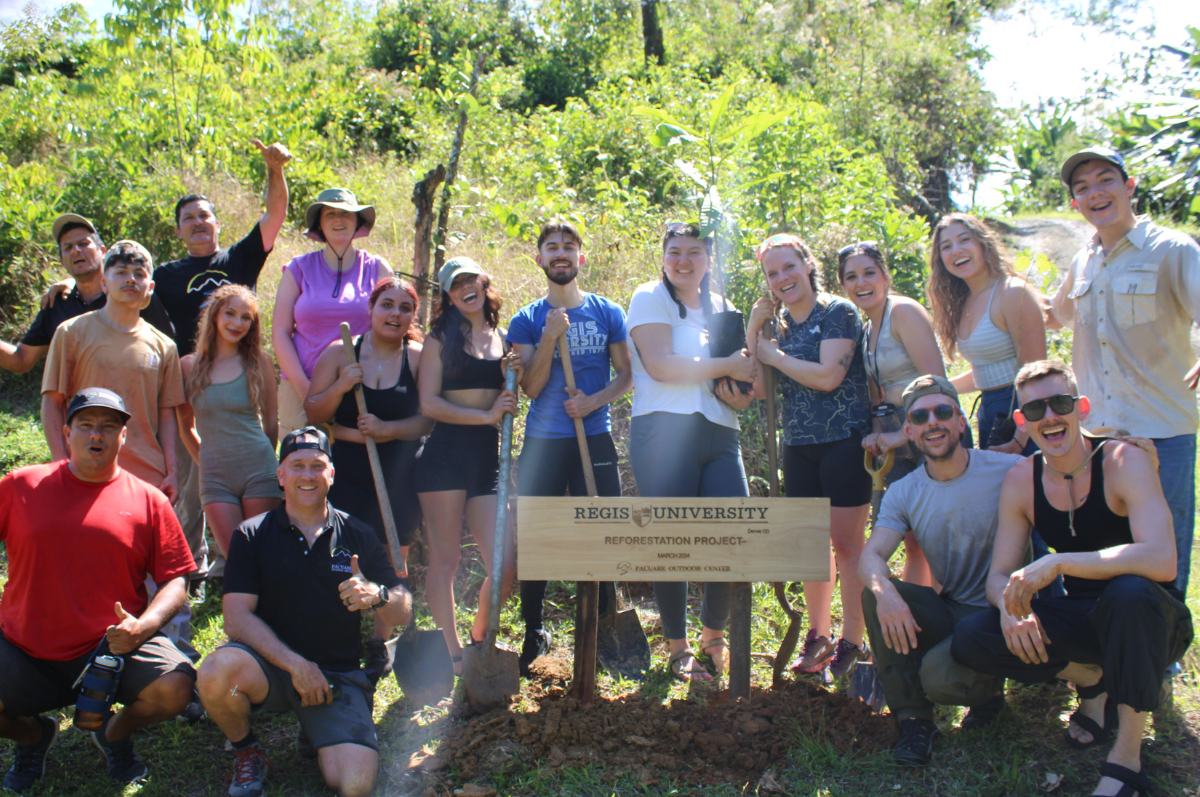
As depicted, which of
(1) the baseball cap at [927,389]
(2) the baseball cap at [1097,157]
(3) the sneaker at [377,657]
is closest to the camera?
(1) the baseball cap at [927,389]

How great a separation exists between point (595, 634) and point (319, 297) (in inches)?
85.9

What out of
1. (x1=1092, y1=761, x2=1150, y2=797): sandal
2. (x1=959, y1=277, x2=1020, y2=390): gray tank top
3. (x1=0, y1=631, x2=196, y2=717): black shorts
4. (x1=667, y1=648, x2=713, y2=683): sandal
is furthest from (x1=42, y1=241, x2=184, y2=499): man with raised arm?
(x1=1092, y1=761, x2=1150, y2=797): sandal

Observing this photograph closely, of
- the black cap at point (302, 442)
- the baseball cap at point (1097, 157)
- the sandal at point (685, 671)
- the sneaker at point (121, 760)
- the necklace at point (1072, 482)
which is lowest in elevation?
the sneaker at point (121, 760)

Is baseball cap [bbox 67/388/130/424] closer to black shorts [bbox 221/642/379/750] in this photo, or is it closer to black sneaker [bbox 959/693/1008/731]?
black shorts [bbox 221/642/379/750]

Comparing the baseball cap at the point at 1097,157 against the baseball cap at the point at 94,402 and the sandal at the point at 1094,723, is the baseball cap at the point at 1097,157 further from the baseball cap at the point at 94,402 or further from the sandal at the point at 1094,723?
the baseball cap at the point at 94,402

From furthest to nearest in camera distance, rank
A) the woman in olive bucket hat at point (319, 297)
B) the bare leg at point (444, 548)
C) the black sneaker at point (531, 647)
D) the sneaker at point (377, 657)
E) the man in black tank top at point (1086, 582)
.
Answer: the woman in olive bucket hat at point (319, 297) < the black sneaker at point (531, 647) < the bare leg at point (444, 548) < the sneaker at point (377, 657) < the man in black tank top at point (1086, 582)

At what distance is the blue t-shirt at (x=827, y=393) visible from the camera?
370 centimetres

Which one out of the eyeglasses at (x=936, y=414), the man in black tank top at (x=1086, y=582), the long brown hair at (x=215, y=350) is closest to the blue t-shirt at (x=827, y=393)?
the eyeglasses at (x=936, y=414)

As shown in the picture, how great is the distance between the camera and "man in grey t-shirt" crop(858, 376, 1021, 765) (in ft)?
10.5

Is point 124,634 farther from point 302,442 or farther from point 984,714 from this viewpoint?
point 984,714

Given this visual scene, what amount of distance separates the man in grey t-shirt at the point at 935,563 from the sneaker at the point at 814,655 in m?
0.60

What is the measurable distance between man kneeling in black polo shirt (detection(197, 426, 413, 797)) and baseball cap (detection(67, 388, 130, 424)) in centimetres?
66

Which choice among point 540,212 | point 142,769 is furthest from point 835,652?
point 540,212

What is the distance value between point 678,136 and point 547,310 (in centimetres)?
293
